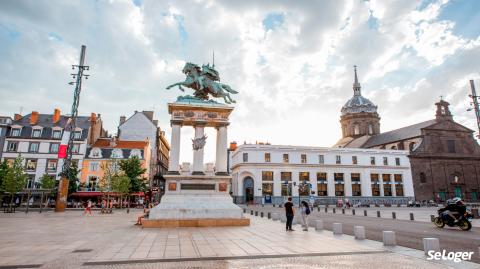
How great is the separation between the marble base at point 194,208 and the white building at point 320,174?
42.4 m

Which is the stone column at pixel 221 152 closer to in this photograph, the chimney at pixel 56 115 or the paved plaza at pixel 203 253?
the paved plaza at pixel 203 253

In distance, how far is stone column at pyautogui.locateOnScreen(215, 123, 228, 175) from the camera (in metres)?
19.7

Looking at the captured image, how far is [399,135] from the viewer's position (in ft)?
249

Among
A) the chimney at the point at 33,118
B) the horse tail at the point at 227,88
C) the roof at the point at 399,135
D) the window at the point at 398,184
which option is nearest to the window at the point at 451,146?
the roof at the point at 399,135

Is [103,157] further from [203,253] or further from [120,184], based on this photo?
[203,253]

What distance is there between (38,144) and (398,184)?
7390 centimetres

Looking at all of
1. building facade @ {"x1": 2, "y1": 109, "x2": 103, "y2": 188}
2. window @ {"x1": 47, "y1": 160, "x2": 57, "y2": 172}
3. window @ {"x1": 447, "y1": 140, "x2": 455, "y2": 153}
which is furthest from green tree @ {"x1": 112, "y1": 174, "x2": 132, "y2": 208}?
window @ {"x1": 447, "y1": 140, "x2": 455, "y2": 153}

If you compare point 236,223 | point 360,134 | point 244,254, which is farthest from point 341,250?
point 360,134

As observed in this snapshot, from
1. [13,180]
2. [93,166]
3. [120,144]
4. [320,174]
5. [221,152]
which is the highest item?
[120,144]

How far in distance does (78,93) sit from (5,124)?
1019 inches

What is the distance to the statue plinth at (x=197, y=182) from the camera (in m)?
17.3

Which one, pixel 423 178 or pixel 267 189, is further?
pixel 423 178

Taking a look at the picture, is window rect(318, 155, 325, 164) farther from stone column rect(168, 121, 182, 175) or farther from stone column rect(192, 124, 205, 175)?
stone column rect(168, 121, 182, 175)

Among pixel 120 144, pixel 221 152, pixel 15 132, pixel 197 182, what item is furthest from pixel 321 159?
pixel 15 132
